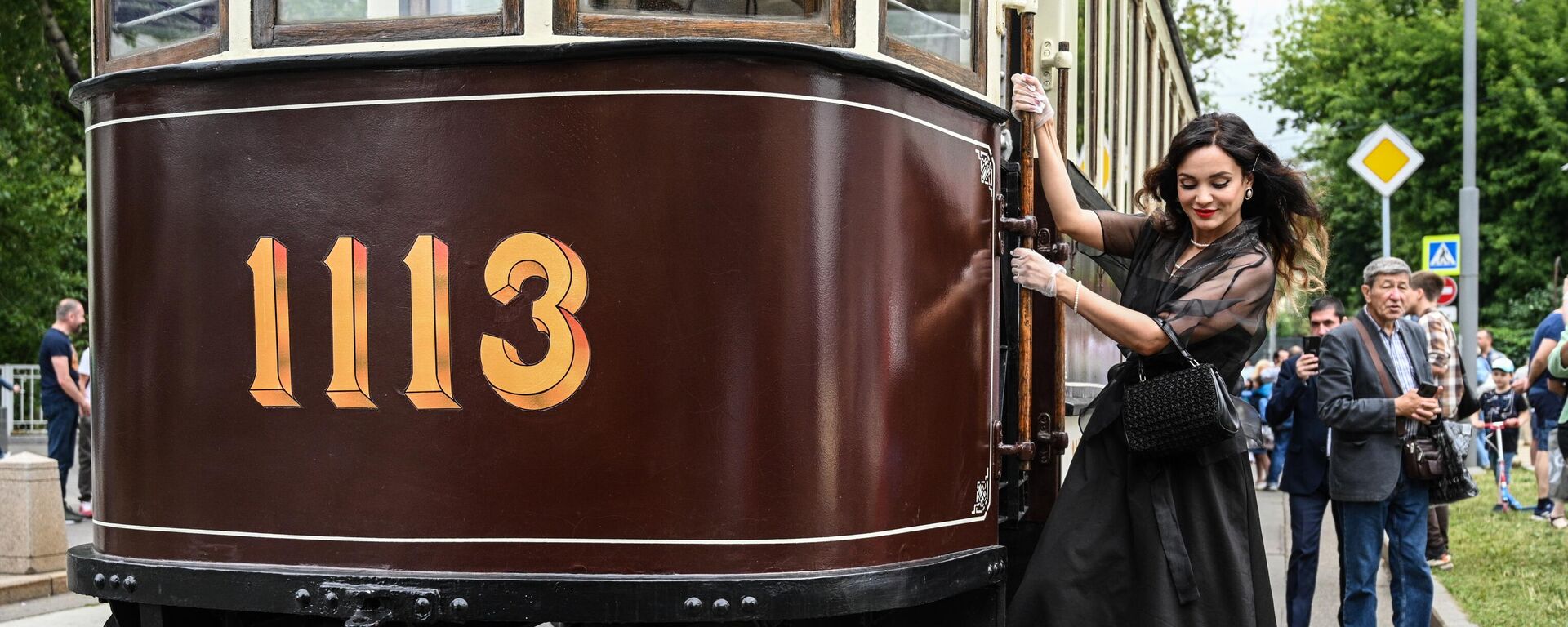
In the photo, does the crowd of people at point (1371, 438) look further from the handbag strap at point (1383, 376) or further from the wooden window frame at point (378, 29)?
the wooden window frame at point (378, 29)

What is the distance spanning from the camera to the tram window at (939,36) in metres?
3.66

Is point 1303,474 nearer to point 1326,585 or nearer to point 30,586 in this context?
point 1326,585

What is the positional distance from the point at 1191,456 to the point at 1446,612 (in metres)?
4.31

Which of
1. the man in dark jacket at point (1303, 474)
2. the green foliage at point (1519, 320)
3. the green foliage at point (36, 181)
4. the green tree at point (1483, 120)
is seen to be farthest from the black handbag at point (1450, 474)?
the green tree at point (1483, 120)

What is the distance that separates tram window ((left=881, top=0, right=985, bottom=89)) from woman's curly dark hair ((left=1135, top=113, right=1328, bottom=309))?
1.71 feet

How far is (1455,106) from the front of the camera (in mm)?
32719

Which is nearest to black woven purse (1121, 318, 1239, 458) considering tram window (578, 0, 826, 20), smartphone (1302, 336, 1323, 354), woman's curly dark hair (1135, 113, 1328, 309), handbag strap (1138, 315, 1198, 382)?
handbag strap (1138, 315, 1198, 382)

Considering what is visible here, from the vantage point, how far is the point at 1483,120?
32.2m

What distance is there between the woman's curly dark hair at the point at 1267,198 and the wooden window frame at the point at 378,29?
156cm

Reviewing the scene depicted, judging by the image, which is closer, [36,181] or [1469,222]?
[1469,222]

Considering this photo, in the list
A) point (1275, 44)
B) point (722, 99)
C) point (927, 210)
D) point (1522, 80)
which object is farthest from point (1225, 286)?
point (1275, 44)

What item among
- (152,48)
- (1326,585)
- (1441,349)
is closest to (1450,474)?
(1441,349)

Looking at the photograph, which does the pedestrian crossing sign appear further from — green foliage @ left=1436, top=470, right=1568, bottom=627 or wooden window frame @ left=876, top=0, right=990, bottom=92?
wooden window frame @ left=876, top=0, right=990, bottom=92

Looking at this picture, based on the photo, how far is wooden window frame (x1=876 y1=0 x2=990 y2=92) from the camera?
3.60 m
